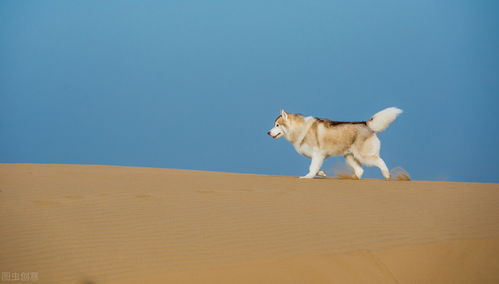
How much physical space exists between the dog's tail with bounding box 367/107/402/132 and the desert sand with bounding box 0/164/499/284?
382 cm

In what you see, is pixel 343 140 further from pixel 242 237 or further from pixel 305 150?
pixel 242 237

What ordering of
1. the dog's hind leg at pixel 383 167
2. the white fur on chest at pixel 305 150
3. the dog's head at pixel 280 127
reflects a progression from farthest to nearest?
the dog's head at pixel 280 127 < the white fur on chest at pixel 305 150 < the dog's hind leg at pixel 383 167

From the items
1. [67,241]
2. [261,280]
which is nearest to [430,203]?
[261,280]

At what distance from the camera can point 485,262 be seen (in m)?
4.70

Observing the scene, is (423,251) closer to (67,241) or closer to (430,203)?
(430,203)

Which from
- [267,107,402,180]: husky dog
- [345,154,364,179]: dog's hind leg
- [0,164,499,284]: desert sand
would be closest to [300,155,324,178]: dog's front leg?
[267,107,402,180]: husky dog

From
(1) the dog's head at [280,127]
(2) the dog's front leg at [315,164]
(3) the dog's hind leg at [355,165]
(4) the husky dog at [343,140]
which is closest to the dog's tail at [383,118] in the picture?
(4) the husky dog at [343,140]

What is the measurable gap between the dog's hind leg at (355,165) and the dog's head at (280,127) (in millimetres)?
1713

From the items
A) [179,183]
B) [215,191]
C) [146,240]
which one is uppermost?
[179,183]

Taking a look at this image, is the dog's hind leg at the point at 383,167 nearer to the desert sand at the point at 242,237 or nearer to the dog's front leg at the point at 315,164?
the dog's front leg at the point at 315,164

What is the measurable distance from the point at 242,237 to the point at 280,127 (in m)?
7.13

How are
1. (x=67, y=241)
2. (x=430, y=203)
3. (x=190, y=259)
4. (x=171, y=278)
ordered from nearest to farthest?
(x=171, y=278) → (x=190, y=259) → (x=67, y=241) → (x=430, y=203)

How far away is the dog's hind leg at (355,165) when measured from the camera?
1141cm

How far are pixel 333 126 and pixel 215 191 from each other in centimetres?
484
